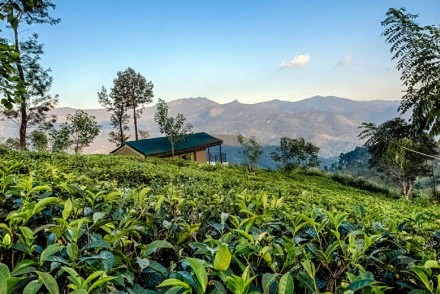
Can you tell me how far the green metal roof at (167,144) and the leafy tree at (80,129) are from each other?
6.31 m

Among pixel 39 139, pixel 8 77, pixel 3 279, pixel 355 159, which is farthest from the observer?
pixel 355 159

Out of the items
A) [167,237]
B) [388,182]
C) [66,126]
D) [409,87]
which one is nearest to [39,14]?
[66,126]

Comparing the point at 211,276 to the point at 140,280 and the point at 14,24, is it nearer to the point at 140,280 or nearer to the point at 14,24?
the point at 140,280

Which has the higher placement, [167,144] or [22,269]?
[22,269]

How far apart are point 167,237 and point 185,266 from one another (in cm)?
47

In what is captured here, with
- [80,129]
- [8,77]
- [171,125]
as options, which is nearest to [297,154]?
[171,125]

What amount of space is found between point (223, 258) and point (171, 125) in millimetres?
34502

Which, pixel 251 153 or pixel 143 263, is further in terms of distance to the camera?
pixel 251 153

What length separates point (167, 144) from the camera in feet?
121

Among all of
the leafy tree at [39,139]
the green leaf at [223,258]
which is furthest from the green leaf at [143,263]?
the leafy tree at [39,139]

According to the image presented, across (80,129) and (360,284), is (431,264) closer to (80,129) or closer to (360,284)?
(360,284)

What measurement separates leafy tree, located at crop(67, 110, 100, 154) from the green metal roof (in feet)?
20.7

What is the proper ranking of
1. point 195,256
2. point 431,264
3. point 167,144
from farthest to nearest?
point 167,144, point 195,256, point 431,264

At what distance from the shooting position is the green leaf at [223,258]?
112 centimetres
